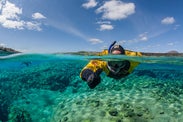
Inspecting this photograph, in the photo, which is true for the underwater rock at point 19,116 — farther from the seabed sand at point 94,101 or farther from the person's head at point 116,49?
the person's head at point 116,49

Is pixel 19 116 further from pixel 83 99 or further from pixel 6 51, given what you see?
pixel 6 51

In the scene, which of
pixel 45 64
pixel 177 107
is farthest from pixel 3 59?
pixel 177 107

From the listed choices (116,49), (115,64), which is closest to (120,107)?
(116,49)

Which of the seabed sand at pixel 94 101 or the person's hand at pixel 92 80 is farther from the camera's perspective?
the seabed sand at pixel 94 101

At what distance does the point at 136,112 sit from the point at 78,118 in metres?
2.50

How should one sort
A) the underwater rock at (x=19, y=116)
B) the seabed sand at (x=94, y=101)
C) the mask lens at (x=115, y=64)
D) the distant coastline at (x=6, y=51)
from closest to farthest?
the mask lens at (x=115, y=64)
the seabed sand at (x=94, y=101)
the underwater rock at (x=19, y=116)
the distant coastline at (x=6, y=51)

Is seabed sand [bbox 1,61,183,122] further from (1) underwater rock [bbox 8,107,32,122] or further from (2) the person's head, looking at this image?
(2) the person's head

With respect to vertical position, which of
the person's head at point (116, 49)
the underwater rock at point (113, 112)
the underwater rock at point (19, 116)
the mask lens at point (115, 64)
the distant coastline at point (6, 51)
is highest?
the person's head at point (116, 49)

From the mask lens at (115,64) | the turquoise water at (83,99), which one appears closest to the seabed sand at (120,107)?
the turquoise water at (83,99)

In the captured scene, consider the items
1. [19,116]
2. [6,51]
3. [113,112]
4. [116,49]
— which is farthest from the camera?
[6,51]

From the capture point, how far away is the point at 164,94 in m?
11.2

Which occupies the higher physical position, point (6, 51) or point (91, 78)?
point (6, 51)

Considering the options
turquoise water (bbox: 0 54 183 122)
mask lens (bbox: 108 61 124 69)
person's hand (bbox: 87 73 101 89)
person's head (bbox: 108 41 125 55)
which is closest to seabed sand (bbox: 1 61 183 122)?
turquoise water (bbox: 0 54 183 122)

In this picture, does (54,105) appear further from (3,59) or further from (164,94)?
(3,59)
